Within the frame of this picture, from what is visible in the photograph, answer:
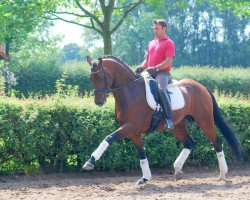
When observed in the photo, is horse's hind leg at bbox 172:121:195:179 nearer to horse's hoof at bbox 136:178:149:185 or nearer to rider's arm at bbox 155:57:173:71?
horse's hoof at bbox 136:178:149:185

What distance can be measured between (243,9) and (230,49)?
51.7m

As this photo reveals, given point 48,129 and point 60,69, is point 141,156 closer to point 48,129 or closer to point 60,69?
point 48,129

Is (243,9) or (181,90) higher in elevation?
(243,9)

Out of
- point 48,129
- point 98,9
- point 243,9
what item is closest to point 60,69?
point 98,9

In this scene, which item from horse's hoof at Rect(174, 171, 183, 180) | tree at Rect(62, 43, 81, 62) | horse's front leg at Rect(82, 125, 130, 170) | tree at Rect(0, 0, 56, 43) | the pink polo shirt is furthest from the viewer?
tree at Rect(62, 43, 81, 62)

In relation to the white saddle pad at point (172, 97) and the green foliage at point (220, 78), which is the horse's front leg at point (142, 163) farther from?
the green foliage at point (220, 78)

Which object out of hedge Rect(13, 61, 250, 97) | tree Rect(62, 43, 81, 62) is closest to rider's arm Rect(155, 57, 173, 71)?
hedge Rect(13, 61, 250, 97)

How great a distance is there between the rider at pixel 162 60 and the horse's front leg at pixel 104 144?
828mm

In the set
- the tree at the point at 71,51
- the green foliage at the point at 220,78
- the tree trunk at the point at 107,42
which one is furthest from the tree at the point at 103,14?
the tree at the point at 71,51

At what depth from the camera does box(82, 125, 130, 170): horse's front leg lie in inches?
294

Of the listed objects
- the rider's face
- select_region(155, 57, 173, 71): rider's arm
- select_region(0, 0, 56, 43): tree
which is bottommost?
select_region(155, 57, 173, 71): rider's arm

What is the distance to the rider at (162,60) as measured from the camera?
8.38 metres

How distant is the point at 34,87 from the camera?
25672mm

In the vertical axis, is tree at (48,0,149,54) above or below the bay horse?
above
